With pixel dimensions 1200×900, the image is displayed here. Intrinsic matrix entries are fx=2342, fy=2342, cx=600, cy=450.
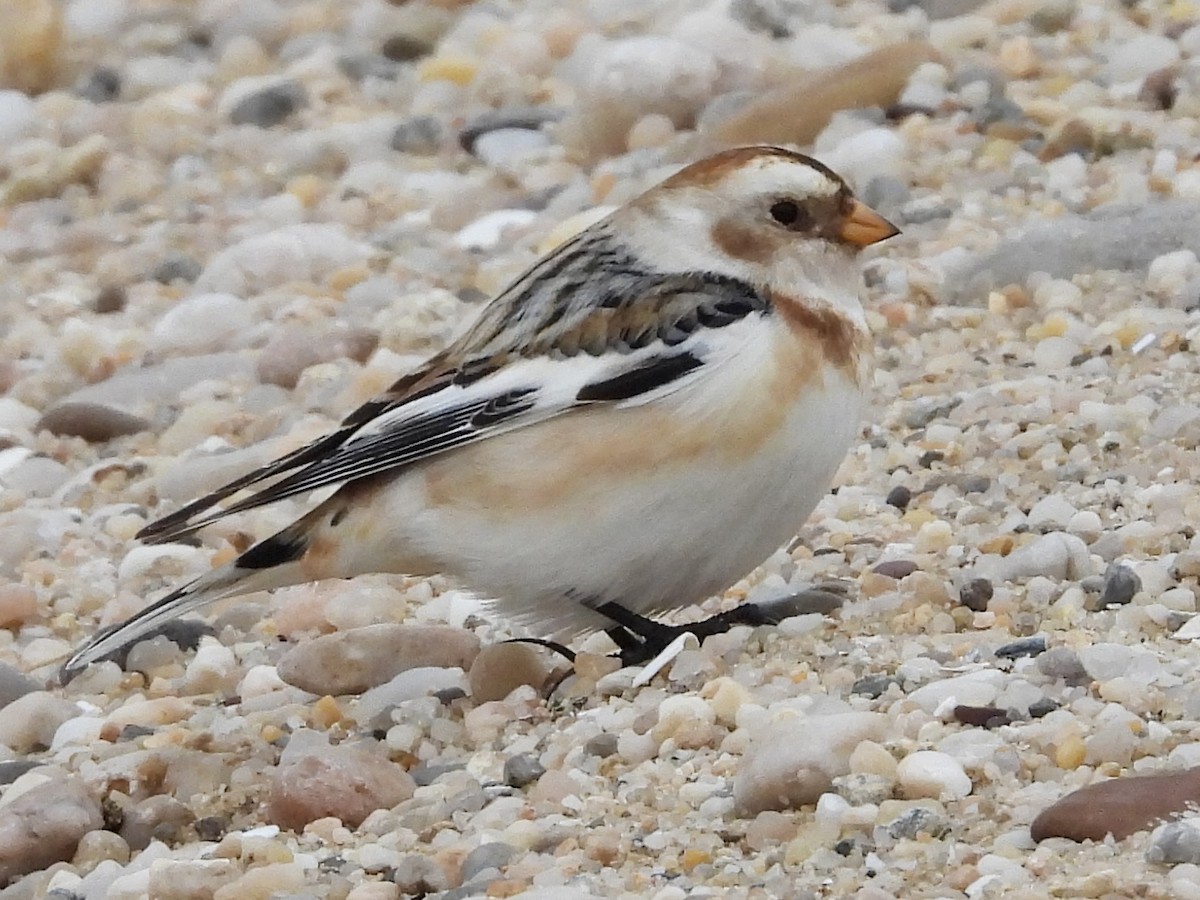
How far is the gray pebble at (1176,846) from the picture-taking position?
260 cm

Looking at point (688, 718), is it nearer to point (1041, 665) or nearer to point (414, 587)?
point (1041, 665)

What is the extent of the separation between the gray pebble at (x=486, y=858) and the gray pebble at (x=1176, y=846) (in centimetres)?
→ 82

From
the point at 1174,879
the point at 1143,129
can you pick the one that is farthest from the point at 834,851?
the point at 1143,129

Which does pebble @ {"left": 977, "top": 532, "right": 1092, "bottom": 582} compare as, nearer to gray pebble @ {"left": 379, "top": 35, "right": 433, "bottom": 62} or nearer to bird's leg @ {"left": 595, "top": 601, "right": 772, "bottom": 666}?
bird's leg @ {"left": 595, "top": 601, "right": 772, "bottom": 666}

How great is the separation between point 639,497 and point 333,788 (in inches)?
26.5

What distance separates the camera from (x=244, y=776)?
3652mm

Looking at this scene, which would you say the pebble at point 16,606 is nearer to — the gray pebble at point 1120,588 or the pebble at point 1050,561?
the pebble at point 1050,561

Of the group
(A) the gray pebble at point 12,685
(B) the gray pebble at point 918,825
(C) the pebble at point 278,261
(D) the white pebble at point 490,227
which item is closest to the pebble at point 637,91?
(D) the white pebble at point 490,227

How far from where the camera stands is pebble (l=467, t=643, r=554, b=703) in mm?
3869

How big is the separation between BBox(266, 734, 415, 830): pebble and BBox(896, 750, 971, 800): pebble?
81cm

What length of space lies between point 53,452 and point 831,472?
2569 millimetres

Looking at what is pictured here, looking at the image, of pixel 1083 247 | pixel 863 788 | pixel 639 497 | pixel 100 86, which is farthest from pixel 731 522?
pixel 100 86

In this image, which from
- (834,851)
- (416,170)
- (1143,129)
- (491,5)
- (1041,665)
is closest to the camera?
(834,851)

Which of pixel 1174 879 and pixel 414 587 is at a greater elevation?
pixel 1174 879
